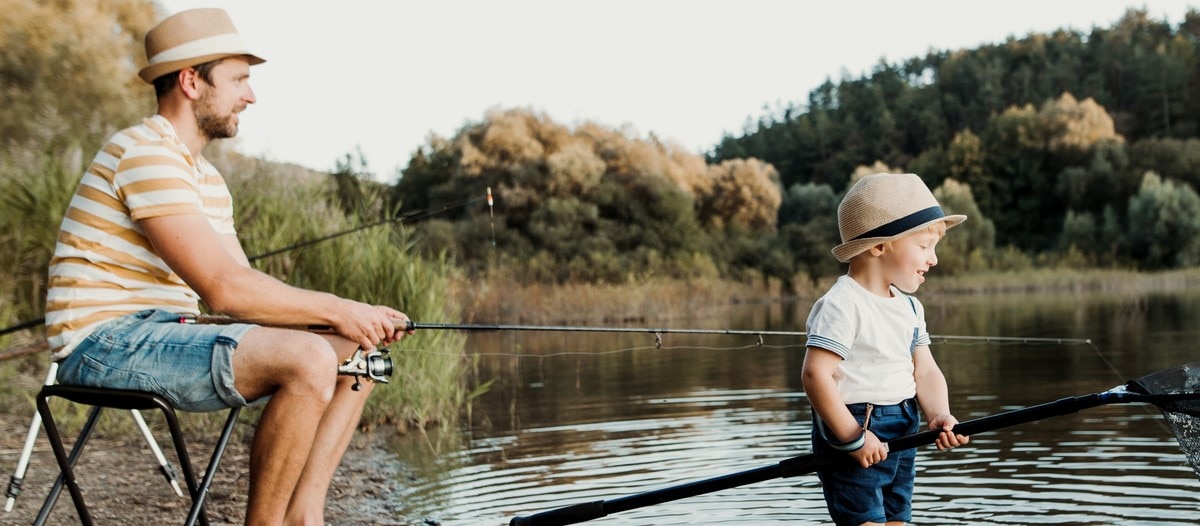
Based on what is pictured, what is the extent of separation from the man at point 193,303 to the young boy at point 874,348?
1.12 m

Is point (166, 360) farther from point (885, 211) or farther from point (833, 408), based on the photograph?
point (885, 211)

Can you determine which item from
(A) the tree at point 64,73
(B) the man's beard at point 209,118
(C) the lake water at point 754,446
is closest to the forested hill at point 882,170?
(A) the tree at point 64,73

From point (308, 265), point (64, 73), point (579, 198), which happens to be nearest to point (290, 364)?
point (308, 265)

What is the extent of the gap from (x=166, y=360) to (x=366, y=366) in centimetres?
53

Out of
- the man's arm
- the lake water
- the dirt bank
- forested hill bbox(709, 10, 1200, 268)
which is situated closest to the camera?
the man's arm

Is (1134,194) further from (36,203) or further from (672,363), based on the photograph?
(36,203)

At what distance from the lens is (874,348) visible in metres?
3.11

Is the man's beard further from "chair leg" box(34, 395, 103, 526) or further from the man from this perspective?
"chair leg" box(34, 395, 103, 526)

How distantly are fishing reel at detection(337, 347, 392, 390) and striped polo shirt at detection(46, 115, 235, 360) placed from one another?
0.53 meters

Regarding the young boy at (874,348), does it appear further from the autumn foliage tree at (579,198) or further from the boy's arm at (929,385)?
the autumn foliage tree at (579,198)

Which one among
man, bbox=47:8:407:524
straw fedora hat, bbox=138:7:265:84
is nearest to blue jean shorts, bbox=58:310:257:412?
man, bbox=47:8:407:524

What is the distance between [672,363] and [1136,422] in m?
6.27

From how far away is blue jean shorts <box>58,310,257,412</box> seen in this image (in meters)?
2.91

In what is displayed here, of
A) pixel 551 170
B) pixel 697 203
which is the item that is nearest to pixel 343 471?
pixel 551 170
